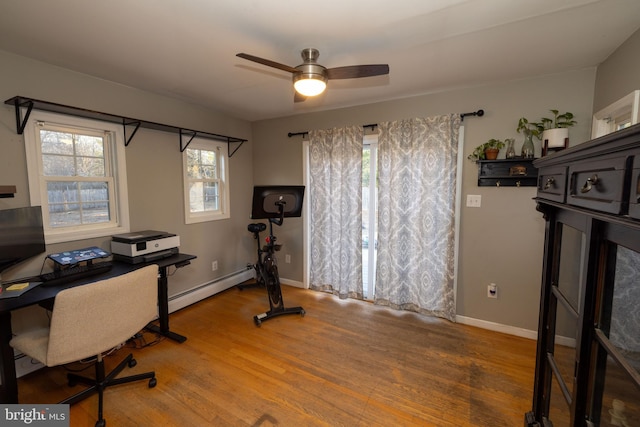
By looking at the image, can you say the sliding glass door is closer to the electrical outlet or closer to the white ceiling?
the white ceiling

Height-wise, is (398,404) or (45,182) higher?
(45,182)

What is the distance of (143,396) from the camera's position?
1923mm

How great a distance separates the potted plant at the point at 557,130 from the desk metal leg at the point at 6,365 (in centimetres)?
404

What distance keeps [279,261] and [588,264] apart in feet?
11.9

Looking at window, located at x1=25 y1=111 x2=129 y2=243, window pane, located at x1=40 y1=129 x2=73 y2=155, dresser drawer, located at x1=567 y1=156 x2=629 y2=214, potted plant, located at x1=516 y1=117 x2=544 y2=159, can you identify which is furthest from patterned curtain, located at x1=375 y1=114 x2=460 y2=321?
window pane, located at x1=40 y1=129 x2=73 y2=155

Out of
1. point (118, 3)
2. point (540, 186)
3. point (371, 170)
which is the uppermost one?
point (118, 3)

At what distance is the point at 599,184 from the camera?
2.54 feet

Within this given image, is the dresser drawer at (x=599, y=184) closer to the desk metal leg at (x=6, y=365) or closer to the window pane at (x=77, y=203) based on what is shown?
the desk metal leg at (x=6, y=365)

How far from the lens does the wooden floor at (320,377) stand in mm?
1780

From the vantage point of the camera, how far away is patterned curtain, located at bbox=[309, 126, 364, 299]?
338 centimetres

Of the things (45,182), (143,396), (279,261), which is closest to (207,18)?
(45,182)

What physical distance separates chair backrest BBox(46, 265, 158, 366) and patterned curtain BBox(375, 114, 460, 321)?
7.80 ft

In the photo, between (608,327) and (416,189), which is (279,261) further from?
(608,327)

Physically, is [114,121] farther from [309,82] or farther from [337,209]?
[337,209]
